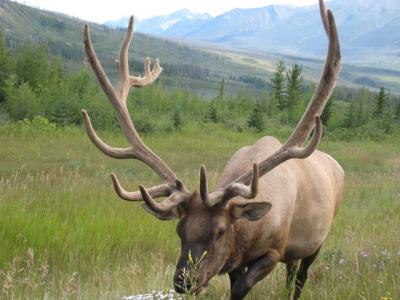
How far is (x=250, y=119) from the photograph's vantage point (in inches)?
1237

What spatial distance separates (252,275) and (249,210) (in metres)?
0.57

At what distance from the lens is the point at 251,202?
158 inches

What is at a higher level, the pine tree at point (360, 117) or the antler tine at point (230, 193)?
the antler tine at point (230, 193)

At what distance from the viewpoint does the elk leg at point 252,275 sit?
13.9ft

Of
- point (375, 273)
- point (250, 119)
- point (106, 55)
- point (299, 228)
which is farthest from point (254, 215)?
point (106, 55)

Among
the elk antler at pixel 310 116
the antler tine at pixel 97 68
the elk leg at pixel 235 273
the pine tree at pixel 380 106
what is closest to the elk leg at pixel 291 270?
the elk leg at pixel 235 273

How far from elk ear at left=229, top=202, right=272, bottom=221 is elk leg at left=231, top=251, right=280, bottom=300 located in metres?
0.48

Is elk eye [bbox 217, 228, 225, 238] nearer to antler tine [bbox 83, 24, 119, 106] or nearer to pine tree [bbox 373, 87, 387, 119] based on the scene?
antler tine [bbox 83, 24, 119, 106]

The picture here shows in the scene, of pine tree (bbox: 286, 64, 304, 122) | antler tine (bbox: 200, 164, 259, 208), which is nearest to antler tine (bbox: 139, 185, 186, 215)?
antler tine (bbox: 200, 164, 259, 208)

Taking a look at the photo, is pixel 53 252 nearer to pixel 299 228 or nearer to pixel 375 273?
pixel 299 228

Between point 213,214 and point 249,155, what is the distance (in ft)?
3.57

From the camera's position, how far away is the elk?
12.8 feet

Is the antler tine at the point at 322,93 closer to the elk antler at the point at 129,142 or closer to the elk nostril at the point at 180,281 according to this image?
the elk antler at the point at 129,142

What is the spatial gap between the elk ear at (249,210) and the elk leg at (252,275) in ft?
1.57
